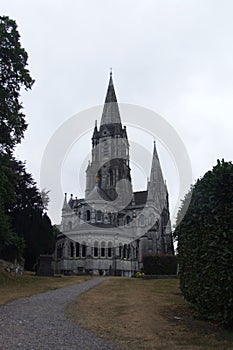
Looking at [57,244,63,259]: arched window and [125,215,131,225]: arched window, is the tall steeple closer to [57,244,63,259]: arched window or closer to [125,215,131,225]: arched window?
[125,215,131,225]: arched window

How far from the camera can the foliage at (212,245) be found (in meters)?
8.43

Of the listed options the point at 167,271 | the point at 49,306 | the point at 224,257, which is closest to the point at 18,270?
the point at 167,271

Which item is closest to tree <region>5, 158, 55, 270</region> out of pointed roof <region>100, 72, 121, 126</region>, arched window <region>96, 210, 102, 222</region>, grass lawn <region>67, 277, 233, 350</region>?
arched window <region>96, 210, 102, 222</region>

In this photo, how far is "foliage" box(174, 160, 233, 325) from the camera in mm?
8430

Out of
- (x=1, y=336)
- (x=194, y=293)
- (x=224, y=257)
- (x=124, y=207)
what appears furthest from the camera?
(x=124, y=207)

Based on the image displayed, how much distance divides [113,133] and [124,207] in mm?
18845

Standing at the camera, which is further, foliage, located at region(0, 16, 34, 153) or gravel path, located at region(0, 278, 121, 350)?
foliage, located at region(0, 16, 34, 153)

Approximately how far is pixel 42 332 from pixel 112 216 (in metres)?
60.5

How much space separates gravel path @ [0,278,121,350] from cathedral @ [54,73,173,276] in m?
42.1

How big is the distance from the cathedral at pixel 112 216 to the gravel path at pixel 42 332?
42.1 metres

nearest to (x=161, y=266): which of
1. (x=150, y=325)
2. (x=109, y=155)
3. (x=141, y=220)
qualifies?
(x=150, y=325)

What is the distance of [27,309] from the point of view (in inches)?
459

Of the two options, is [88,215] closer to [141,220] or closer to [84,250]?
[84,250]

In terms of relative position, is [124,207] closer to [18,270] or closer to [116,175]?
[116,175]
